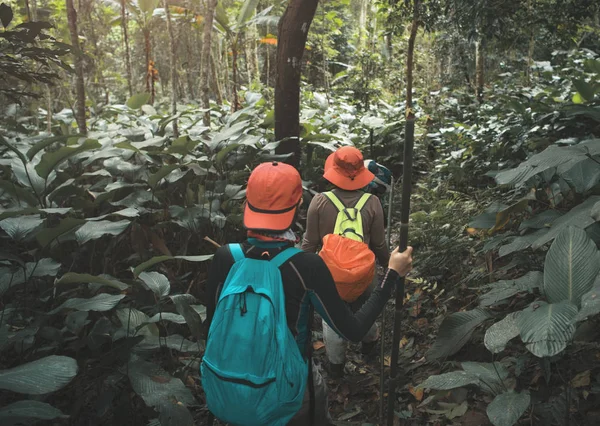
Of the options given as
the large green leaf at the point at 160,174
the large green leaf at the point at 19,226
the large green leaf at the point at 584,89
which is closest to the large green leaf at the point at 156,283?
the large green leaf at the point at 19,226

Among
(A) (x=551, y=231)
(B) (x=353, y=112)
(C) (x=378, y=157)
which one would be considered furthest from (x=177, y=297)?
(B) (x=353, y=112)

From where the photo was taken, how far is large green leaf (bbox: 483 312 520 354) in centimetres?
180

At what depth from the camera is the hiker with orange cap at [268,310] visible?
1.53m

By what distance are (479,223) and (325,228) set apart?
95 centimetres

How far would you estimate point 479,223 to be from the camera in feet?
9.70

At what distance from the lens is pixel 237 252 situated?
171 cm

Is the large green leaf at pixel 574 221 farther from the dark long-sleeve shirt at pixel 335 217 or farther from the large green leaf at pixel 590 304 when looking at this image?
the dark long-sleeve shirt at pixel 335 217

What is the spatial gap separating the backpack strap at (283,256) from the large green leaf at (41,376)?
766 millimetres

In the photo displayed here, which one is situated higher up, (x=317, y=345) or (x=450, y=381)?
(x=450, y=381)

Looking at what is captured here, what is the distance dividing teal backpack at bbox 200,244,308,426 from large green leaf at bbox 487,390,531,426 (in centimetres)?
74

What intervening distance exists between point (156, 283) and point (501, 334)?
1.72 meters

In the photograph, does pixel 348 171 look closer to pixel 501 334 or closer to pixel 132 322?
pixel 501 334

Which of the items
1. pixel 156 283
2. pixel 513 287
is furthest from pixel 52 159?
pixel 513 287

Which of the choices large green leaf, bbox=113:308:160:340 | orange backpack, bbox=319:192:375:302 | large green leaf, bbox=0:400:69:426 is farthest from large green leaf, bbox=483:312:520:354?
large green leaf, bbox=113:308:160:340
